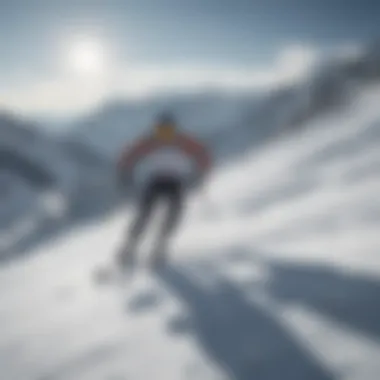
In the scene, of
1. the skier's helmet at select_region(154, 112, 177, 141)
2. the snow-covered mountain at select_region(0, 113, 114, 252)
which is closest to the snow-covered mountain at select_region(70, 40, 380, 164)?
the skier's helmet at select_region(154, 112, 177, 141)

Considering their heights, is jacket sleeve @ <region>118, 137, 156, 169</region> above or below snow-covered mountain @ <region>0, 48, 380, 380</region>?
above

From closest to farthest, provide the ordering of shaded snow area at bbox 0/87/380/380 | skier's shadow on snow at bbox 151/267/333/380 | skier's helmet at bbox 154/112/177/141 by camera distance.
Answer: skier's shadow on snow at bbox 151/267/333/380, shaded snow area at bbox 0/87/380/380, skier's helmet at bbox 154/112/177/141

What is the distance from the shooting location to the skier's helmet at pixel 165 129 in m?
6.49

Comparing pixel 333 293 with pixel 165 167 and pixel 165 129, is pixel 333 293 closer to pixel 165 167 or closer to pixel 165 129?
pixel 165 167

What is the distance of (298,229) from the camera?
5.81m

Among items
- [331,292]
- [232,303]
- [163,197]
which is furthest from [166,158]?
[331,292]

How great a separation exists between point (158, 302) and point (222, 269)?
3.22 ft

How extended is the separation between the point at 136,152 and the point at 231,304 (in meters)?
3.20

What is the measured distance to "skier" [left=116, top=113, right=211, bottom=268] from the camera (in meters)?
6.50

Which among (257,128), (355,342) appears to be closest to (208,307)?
(355,342)

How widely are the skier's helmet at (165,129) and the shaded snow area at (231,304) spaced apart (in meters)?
0.95

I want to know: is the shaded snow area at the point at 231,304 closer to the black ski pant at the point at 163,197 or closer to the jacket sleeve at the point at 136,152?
the black ski pant at the point at 163,197

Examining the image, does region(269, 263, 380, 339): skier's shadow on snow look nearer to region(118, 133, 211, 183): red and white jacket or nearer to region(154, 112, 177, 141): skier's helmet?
region(118, 133, 211, 183): red and white jacket

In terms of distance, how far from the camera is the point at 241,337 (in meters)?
3.39
